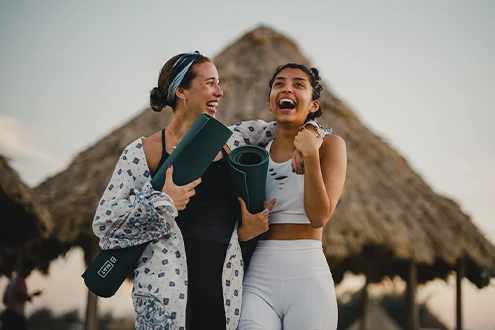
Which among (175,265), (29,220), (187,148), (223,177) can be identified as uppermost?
(187,148)

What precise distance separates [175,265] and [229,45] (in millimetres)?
7341

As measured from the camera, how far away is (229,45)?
364 inches

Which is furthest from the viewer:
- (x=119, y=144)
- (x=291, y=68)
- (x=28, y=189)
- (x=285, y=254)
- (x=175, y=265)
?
(x=119, y=144)

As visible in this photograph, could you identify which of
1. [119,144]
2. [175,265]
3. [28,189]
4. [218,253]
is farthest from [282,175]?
[119,144]

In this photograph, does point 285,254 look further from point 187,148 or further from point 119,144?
point 119,144

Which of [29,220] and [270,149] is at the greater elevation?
[270,149]

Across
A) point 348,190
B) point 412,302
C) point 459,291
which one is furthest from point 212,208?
point 459,291

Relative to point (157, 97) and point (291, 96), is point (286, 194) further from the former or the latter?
point (157, 97)

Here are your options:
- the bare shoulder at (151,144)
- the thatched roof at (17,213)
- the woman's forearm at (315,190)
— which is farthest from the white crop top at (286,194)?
the thatched roof at (17,213)

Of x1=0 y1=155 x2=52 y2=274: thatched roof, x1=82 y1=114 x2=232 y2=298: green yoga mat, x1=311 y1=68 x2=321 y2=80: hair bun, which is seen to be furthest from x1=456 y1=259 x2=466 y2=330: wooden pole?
x1=82 y1=114 x2=232 y2=298: green yoga mat

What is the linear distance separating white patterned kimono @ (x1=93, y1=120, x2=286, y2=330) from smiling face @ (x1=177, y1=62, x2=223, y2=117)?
37 cm

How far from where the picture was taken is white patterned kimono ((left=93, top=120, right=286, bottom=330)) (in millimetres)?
2143

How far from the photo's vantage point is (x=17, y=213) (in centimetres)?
689

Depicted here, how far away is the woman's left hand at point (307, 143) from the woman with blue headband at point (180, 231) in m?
0.25
